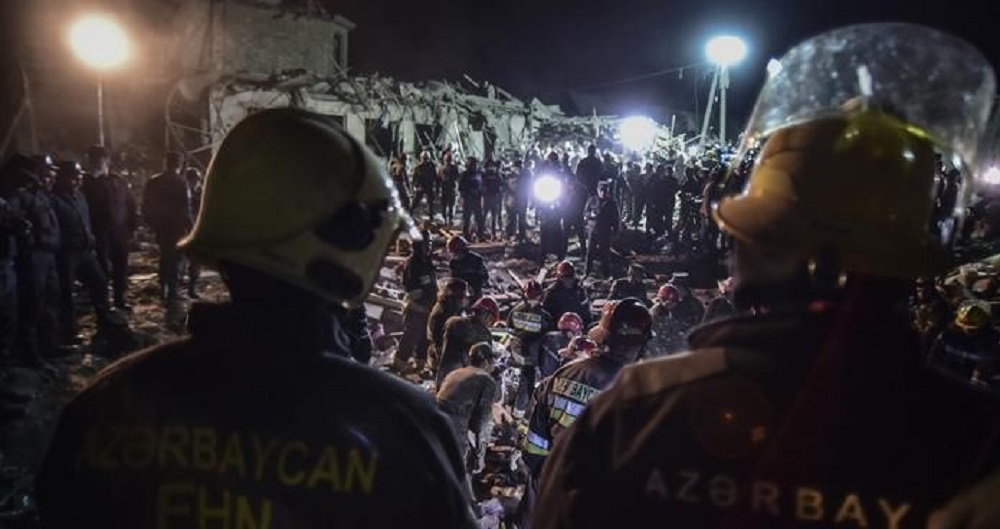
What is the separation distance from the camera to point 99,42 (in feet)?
82.6

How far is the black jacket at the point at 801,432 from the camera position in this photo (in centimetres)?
145

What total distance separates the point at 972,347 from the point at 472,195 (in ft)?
42.7

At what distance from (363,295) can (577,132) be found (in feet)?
95.3

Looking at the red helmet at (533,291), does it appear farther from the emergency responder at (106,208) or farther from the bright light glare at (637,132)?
the bright light glare at (637,132)

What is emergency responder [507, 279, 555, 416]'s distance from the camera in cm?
869

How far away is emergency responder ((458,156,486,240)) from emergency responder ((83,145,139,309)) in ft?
29.6

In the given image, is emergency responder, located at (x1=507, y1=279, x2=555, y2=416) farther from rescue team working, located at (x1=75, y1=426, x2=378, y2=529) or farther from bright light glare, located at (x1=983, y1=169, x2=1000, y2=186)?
bright light glare, located at (x1=983, y1=169, x2=1000, y2=186)

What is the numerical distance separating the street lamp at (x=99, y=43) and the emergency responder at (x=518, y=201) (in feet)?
46.2

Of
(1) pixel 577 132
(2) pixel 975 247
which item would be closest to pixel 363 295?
(2) pixel 975 247

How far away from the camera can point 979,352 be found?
7133 mm

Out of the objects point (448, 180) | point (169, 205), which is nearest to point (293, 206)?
point (169, 205)

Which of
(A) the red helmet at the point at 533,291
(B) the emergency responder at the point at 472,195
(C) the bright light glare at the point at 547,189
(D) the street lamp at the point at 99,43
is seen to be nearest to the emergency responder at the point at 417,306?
(A) the red helmet at the point at 533,291

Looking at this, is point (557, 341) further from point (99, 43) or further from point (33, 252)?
point (99, 43)

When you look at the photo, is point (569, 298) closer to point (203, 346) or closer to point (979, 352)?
point (979, 352)
